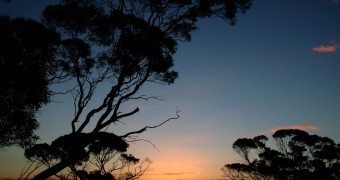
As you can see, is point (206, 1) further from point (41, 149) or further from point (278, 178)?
point (278, 178)

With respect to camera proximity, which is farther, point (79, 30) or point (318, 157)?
point (318, 157)

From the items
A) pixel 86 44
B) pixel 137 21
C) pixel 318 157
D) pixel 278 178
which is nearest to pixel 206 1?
pixel 137 21

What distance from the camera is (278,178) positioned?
3675 cm

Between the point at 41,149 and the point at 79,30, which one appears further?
the point at 41,149

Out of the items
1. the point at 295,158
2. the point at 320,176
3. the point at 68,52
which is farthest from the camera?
the point at 295,158

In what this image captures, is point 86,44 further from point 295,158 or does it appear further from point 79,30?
point 295,158

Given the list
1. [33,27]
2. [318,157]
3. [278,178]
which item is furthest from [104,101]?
[318,157]

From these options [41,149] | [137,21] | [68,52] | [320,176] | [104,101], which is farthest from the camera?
[320,176]

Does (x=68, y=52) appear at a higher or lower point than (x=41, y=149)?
higher

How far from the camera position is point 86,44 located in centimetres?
1638

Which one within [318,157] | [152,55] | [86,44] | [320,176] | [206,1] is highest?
[206,1]

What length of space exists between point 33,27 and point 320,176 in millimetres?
35046

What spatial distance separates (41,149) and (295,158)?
29.7 m

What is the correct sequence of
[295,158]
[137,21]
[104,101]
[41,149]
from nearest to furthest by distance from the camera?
[104,101] < [137,21] < [41,149] < [295,158]
